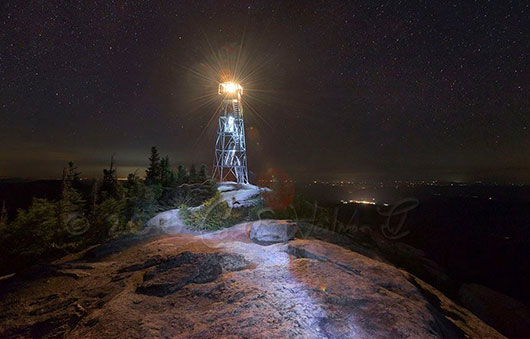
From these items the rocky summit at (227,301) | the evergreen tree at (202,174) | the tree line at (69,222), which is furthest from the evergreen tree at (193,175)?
the rocky summit at (227,301)

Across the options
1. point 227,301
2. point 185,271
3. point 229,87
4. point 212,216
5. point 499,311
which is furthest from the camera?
point 229,87

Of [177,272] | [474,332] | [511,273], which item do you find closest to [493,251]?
[511,273]

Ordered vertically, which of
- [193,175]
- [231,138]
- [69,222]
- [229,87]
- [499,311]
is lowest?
[499,311]

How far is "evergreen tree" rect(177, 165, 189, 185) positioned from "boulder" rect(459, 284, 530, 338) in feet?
95.9

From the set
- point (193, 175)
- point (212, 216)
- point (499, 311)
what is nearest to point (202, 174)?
point (193, 175)

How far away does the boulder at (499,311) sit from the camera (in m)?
11.8

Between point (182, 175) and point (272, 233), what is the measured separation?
82.6ft

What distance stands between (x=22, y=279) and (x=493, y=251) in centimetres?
4752

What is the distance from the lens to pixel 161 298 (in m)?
5.28

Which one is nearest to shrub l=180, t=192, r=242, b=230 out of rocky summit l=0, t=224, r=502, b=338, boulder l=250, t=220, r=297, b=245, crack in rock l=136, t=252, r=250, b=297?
boulder l=250, t=220, r=297, b=245

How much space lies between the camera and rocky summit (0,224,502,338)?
4.22 meters

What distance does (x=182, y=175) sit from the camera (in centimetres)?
3294

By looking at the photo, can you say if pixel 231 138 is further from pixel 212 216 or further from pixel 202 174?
pixel 212 216

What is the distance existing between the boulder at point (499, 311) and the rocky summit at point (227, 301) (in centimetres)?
819
